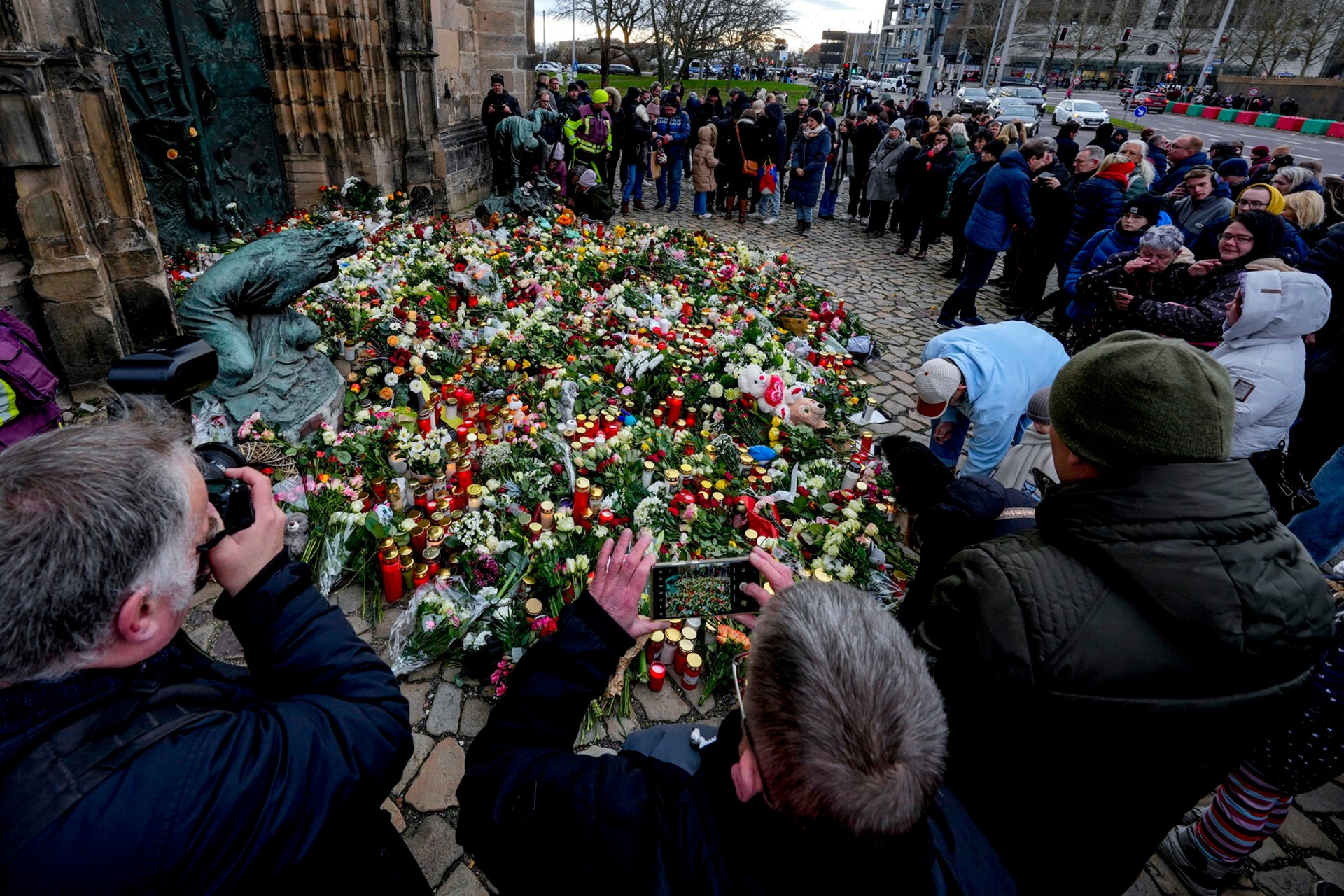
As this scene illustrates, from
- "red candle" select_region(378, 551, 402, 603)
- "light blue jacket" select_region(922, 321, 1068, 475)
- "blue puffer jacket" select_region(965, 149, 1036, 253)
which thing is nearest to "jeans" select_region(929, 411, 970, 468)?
"light blue jacket" select_region(922, 321, 1068, 475)

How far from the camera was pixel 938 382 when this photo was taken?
3154 mm

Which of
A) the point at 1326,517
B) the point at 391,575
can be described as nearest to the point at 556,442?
the point at 391,575

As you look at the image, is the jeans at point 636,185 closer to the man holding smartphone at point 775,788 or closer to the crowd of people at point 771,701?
the crowd of people at point 771,701

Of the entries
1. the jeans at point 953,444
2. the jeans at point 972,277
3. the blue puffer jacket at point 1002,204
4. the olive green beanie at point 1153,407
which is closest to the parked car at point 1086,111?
the blue puffer jacket at point 1002,204

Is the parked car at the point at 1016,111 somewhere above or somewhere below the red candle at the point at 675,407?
above

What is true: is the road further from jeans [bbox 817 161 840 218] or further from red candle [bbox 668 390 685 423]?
red candle [bbox 668 390 685 423]

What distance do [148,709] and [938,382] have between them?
3.09 m

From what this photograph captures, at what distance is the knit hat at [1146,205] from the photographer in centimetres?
577

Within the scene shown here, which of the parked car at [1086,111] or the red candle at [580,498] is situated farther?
the parked car at [1086,111]

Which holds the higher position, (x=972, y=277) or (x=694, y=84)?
(x=694, y=84)

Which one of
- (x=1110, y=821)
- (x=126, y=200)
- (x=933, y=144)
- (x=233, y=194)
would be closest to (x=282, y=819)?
(x=1110, y=821)

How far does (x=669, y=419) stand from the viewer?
4.70m

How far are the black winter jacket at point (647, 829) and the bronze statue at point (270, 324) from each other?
3505 millimetres

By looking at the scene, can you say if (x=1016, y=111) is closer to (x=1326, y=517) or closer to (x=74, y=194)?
(x=1326, y=517)
